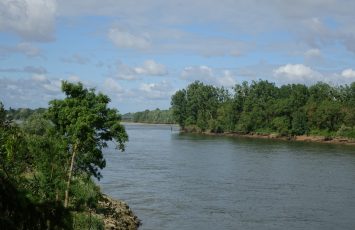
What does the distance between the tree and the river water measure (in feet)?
26.1

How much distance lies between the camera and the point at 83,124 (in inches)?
1282

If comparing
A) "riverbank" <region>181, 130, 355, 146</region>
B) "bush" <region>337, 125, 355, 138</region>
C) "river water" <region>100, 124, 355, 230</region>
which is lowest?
"river water" <region>100, 124, 355, 230</region>

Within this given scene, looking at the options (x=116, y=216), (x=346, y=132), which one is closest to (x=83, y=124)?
(x=116, y=216)

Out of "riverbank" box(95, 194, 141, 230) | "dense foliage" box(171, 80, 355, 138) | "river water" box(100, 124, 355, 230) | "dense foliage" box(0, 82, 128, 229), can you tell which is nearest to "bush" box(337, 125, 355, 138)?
"dense foliage" box(171, 80, 355, 138)

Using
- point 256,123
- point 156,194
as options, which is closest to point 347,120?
point 256,123

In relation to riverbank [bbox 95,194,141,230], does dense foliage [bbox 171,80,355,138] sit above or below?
above

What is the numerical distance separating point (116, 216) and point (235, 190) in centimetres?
2174

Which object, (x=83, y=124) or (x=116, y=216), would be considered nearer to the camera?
(x=83, y=124)

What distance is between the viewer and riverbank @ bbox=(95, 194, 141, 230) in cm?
3481

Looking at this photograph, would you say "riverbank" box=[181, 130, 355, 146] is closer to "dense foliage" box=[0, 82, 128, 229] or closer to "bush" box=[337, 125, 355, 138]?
"bush" box=[337, 125, 355, 138]

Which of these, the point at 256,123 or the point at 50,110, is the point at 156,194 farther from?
the point at 256,123

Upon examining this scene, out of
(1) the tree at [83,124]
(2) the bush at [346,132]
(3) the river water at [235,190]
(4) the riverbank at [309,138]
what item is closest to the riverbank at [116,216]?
(3) the river water at [235,190]

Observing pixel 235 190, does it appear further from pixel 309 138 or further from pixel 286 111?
pixel 286 111

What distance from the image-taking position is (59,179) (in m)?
30.7
